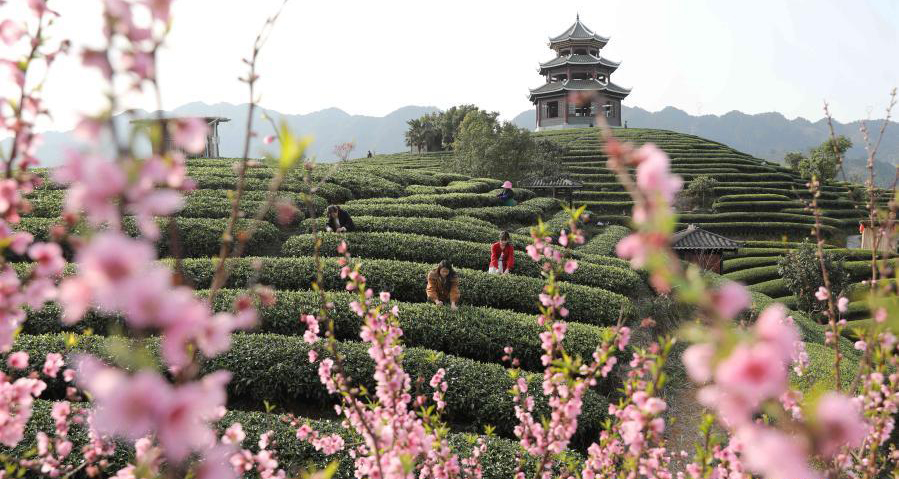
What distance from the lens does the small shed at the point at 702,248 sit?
22.8 m

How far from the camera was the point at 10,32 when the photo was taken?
2010 mm

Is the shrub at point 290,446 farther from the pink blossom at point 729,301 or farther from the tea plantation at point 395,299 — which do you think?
the pink blossom at point 729,301

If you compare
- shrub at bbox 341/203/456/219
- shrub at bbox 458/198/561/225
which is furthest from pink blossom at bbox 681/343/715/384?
shrub at bbox 458/198/561/225

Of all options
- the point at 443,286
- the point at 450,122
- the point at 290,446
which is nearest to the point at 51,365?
the point at 290,446

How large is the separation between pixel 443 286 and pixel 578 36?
70573 millimetres

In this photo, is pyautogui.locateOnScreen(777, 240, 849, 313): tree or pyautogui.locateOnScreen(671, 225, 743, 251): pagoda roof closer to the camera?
pyautogui.locateOnScreen(777, 240, 849, 313): tree

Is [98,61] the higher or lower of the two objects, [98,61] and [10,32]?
the lower

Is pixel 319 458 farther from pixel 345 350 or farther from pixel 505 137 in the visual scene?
pixel 505 137

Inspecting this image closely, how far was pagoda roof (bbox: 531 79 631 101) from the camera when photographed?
68.7 metres

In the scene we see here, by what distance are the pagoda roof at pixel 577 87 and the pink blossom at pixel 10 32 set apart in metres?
70.2

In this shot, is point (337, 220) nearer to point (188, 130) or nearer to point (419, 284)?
point (419, 284)

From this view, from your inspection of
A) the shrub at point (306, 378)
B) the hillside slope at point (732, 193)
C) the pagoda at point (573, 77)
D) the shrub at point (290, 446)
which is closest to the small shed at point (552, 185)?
the hillside slope at point (732, 193)

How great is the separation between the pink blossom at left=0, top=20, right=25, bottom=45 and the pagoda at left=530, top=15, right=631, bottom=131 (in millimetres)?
69895

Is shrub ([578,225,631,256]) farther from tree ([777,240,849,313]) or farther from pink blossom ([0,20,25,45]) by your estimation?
pink blossom ([0,20,25,45])
